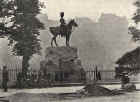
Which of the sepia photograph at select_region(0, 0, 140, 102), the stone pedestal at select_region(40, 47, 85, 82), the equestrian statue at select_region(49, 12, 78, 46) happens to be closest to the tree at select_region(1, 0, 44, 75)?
the sepia photograph at select_region(0, 0, 140, 102)

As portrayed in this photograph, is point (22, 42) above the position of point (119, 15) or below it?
below

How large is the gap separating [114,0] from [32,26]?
3.60 meters

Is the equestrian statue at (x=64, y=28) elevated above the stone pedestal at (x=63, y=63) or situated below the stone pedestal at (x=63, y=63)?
above

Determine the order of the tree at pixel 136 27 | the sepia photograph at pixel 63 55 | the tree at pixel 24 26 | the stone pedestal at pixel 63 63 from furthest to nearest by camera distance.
Answer: the stone pedestal at pixel 63 63 < the tree at pixel 24 26 < the tree at pixel 136 27 < the sepia photograph at pixel 63 55

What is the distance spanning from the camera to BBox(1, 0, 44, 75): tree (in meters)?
12.3

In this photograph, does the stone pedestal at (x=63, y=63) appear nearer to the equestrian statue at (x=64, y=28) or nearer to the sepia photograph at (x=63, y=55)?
the sepia photograph at (x=63, y=55)

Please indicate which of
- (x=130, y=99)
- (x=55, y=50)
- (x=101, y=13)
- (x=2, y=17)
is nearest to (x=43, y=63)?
(x=55, y=50)

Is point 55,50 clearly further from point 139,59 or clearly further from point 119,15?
point 139,59

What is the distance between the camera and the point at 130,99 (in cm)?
909

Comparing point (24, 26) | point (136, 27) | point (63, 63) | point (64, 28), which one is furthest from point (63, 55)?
point (136, 27)

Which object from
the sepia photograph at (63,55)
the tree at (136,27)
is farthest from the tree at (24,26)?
the tree at (136,27)

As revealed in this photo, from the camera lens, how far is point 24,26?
40.5 ft

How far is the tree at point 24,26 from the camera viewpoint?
12258 mm

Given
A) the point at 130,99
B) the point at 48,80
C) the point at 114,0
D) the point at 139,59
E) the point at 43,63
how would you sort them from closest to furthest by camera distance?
the point at 130,99
the point at 139,59
the point at 114,0
the point at 48,80
the point at 43,63
